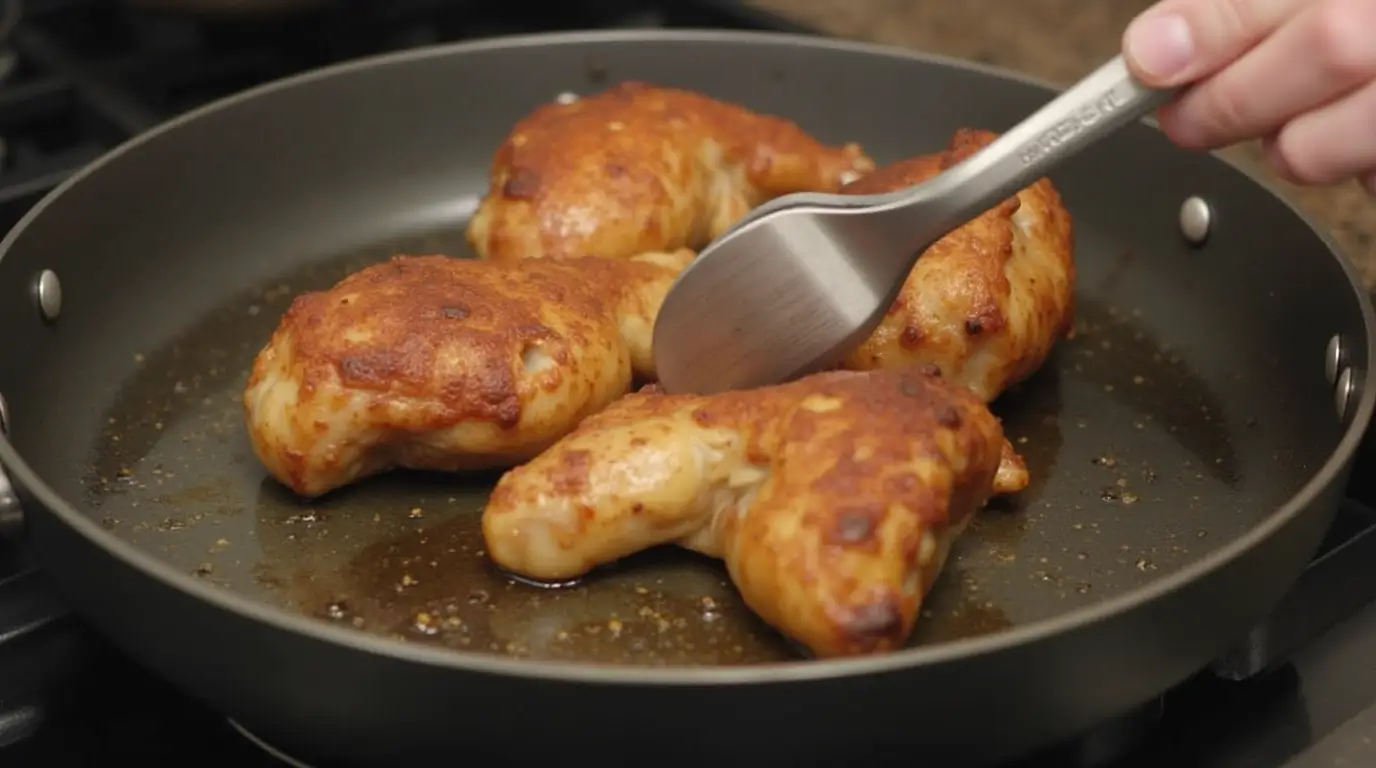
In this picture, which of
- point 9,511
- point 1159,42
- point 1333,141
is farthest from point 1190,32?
point 9,511

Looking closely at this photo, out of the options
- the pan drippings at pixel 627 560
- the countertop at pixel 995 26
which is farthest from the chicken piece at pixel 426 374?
the countertop at pixel 995 26

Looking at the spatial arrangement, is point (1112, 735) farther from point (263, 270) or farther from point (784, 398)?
point (263, 270)

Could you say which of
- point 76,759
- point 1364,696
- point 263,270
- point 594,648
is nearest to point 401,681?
point 594,648

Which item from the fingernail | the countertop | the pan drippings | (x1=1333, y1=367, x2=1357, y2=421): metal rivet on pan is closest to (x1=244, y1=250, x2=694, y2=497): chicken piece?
the pan drippings

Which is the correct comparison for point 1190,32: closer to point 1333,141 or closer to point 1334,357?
point 1333,141

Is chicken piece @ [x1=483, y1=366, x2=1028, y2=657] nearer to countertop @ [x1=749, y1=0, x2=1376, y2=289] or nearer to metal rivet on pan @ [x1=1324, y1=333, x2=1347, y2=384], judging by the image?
metal rivet on pan @ [x1=1324, y1=333, x2=1347, y2=384]

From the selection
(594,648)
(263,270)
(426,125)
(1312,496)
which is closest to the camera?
(1312,496)
